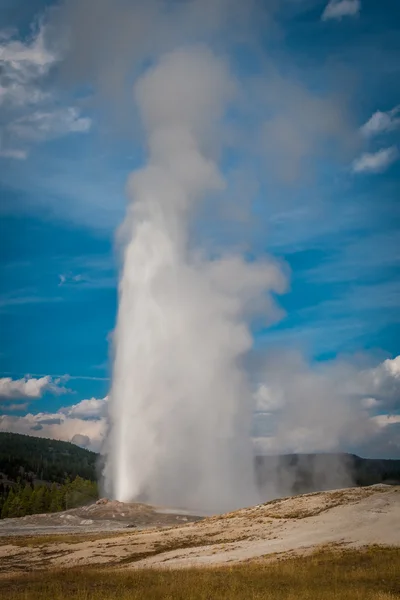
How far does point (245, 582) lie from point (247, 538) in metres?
15.7

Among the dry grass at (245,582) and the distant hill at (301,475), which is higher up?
the distant hill at (301,475)

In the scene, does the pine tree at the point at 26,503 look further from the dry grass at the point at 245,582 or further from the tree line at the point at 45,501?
the dry grass at the point at 245,582

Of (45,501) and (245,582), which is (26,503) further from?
(245,582)

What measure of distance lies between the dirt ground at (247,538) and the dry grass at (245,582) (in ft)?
11.0

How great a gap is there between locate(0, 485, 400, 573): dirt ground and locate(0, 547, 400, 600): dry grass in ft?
11.0

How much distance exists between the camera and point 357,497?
1713 inches

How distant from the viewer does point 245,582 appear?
20516mm

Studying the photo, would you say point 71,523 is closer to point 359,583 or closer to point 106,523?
point 106,523

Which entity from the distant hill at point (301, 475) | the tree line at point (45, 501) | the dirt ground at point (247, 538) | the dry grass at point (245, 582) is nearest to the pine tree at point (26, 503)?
the tree line at point (45, 501)

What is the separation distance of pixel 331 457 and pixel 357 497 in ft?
267

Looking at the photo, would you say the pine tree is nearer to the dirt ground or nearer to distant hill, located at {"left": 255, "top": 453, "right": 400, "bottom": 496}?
distant hill, located at {"left": 255, "top": 453, "right": 400, "bottom": 496}

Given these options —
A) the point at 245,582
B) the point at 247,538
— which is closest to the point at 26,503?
the point at 247,538

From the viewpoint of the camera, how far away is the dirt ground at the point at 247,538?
30062 millimetres

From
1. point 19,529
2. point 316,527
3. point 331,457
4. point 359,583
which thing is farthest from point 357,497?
point 331,457
